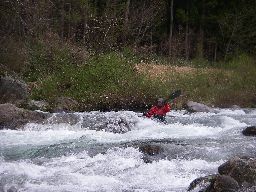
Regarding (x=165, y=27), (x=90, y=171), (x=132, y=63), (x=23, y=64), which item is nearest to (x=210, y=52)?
(x=165, y=27)

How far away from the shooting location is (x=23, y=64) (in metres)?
17.4

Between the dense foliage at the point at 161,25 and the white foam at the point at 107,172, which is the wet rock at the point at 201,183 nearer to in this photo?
the white foam at the point at 107,172

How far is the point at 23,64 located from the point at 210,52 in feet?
55.1

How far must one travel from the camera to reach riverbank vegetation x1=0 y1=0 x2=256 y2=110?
16.1 meters

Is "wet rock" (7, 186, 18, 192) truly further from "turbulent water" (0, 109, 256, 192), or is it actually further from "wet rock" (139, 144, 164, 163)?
"wet rock" (139, 144, 164, 163)

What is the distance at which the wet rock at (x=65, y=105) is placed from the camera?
1516 cm

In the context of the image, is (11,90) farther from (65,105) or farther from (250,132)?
(250,132)

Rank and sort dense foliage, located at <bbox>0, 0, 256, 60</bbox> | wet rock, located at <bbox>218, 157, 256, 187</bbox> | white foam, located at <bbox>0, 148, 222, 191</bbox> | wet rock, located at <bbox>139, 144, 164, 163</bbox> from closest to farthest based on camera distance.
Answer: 1. wet rock, located at <bbox>218, 157, 256, 187</bbox>
2. white foam, located at <bbox>0, 148, 222, 191</bbox>
3. wet rock, located at <bbox>139, 144, 164, 163</bbox>
4. dense foliage, located at <bbox>0, 0, 256, 60</bbox>

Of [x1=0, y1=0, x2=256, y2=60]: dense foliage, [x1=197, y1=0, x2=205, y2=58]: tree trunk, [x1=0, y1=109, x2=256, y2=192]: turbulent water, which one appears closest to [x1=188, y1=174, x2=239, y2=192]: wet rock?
[x1=0, y1=109, x2=256, y2=192]: turbulent water

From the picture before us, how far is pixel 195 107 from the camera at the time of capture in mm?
16734

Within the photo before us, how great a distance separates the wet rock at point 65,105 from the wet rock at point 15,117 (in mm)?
1911

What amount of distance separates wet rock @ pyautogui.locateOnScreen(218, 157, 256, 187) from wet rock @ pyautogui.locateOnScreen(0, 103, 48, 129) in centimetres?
640

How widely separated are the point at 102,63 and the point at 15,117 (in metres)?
5.56

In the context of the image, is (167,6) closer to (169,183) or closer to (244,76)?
(244,76)
